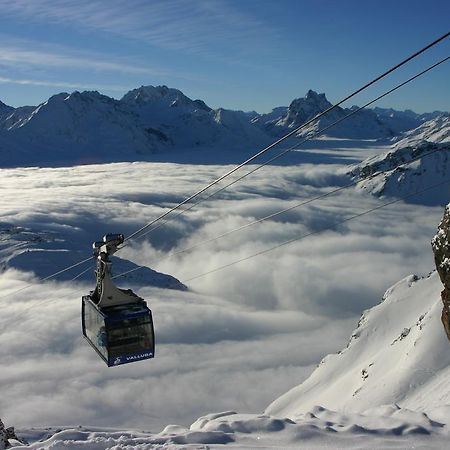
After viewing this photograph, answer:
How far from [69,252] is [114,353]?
5968 inches

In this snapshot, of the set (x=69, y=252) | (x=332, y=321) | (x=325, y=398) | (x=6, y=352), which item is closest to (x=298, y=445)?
(x=325, y=398)

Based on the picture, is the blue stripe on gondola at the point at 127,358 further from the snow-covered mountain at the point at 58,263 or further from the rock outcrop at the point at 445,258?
the snow-covered mountain at the point at 58,263

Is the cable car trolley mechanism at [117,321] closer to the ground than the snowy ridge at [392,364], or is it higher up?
higher up

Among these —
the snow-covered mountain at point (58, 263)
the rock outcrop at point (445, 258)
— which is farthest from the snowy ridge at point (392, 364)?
the snow-covered mountain at point (58, 263)

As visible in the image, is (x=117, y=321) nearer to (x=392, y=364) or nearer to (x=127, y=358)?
(x=127, y=358)

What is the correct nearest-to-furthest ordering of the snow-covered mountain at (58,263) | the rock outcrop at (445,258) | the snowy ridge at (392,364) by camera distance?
the rock outcrop at (445,258) < the snowy ridge at (392,364) < the snow-covered mountain at (58,263)

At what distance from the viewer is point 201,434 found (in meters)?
17.0

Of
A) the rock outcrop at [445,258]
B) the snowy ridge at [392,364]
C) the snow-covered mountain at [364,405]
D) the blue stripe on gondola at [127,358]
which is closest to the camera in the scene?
the snow-covered mountain at [364,405]

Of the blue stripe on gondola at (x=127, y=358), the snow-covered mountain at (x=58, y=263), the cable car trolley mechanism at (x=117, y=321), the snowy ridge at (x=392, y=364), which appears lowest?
the snowy ridge at (x=392, y=364)

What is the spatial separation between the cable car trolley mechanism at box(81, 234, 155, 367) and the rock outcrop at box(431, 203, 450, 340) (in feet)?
30.0

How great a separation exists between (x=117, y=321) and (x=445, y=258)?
1027cm

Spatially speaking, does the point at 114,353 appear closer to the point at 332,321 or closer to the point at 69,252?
the point at 69,252

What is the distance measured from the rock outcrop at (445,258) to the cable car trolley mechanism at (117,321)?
915 cm

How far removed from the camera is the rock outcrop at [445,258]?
1623 cm
